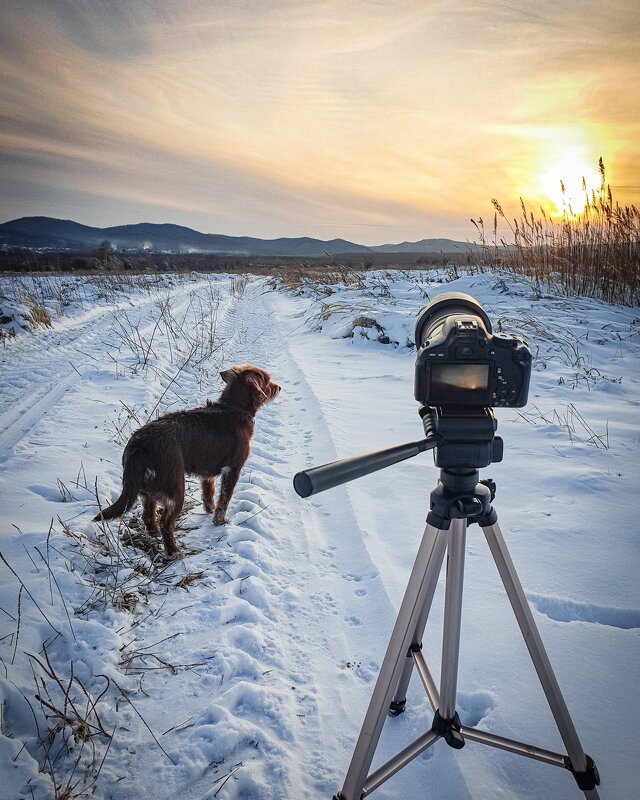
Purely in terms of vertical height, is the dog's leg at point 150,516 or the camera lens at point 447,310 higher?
the camera lens at point 447,310

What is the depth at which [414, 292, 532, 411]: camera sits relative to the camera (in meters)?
1.16

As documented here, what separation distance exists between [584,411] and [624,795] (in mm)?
4209

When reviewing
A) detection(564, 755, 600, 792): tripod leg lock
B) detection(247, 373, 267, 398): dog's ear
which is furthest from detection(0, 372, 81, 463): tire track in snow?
detection(564, 755, 600, 792): tripod leg lock

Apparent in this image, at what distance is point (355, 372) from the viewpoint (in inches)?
279

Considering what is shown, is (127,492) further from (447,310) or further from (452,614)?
(447,310)

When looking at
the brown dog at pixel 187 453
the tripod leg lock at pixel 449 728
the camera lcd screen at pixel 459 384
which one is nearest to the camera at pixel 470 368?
the camera lcd screen at pixel 459 384

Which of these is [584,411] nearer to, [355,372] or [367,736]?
[355,372]

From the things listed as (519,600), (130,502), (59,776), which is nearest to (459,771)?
(519,600)

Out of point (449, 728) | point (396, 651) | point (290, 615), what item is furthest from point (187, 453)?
point (449, 728)

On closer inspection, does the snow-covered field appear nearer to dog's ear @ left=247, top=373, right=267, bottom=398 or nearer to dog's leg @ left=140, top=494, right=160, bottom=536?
dog's leg @ left=140, top=494, right=160, bottom=536

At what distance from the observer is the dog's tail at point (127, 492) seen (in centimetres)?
237

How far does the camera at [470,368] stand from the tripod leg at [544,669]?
0.43 m

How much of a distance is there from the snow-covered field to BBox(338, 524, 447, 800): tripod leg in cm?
42

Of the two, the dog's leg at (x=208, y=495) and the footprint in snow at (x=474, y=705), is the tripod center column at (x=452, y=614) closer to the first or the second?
the footprint in snow at (x=474, y=705)
